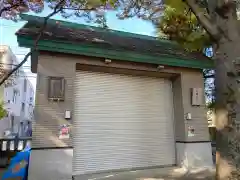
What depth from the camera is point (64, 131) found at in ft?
19.7

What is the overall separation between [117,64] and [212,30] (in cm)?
373

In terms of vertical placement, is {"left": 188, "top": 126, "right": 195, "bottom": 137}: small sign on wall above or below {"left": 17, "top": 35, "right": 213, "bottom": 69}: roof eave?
below

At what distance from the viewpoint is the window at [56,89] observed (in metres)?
6.02

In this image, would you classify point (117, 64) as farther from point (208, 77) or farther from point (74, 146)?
point (208, 77)

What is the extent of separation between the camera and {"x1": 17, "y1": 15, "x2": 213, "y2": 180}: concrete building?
19.4ft

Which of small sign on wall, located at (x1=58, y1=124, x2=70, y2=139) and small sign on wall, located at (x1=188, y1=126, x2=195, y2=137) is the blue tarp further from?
small sign on wall, located at (x1=188, y1=126, x2=195, y2=137)

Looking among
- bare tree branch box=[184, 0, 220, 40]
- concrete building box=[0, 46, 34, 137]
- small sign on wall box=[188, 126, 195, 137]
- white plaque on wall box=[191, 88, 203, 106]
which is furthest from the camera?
concrete building box=[0, 46, 34, 137]

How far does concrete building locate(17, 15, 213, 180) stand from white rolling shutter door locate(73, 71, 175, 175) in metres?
0.03

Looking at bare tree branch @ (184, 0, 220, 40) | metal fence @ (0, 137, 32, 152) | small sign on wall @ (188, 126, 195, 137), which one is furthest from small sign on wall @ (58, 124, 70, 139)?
bare tree branch @ (184, 0, 220, 40)

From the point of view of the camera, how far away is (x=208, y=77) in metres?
12.3

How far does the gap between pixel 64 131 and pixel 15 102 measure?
18.8 m

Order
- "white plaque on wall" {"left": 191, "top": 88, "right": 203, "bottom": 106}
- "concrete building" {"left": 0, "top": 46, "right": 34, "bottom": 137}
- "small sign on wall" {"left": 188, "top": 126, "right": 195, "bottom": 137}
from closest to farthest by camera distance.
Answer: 1. "small sign on wall" {"left": 188, "top": 126, "right": 195, "bottom": 137}
2. "white plaque on wall" {"left": 191, "top": 88, "right": 203, "bottom": 106}
3. "concrete building" {"left": 0, "top": 46, "right": 34, "bottom": 137}

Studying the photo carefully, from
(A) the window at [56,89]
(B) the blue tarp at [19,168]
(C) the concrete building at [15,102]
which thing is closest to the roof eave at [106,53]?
(A) the window at [56,89]

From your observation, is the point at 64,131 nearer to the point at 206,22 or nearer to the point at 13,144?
the point at 13,144
